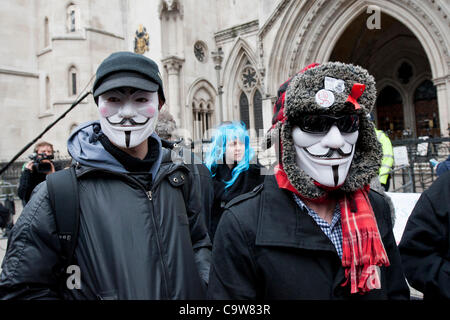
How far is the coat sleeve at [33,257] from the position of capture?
1.42 meters

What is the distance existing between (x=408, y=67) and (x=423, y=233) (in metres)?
19.2

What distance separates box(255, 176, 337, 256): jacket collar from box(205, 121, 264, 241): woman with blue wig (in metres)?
1.90

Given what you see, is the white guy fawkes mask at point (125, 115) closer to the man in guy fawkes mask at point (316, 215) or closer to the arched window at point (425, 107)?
the man in guy fawkes mask at point (316, 215)

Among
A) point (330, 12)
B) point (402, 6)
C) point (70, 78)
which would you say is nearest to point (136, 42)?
point (70, 78)

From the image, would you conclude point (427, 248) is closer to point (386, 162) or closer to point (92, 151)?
point (92, 151)

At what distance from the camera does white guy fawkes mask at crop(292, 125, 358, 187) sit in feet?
4.77

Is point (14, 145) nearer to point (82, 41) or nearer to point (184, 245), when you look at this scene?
point (82, 41)

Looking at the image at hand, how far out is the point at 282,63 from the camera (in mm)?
14047

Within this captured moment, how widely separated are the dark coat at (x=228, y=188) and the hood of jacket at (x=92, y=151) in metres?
1.57

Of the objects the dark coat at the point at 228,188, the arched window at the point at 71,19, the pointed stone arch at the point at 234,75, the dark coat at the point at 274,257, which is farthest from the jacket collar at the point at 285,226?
the arched window at the point at 71,19

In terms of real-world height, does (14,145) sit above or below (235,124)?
above

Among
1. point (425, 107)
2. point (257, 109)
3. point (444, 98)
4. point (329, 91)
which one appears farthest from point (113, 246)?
point (425, 107)

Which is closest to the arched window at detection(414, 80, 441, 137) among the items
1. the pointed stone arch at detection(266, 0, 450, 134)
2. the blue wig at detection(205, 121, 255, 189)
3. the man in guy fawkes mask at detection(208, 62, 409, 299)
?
the pointed stone arch at detection(266, 0, 450, 134)

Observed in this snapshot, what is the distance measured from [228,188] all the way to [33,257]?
7.05 feet
